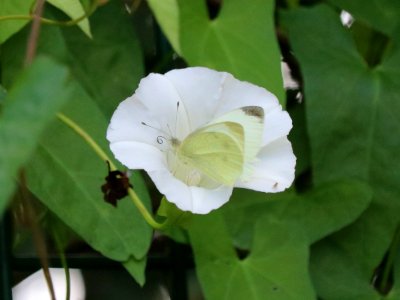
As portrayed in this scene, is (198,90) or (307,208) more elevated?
(198,90)

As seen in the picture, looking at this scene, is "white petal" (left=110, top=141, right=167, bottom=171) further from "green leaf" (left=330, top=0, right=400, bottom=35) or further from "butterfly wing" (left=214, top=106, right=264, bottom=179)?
"green leaf" (left=330, top=0, right=400, bottom=35)

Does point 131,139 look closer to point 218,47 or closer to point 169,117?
point 169,117

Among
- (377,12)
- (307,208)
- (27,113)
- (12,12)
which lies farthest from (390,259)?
(27,113)

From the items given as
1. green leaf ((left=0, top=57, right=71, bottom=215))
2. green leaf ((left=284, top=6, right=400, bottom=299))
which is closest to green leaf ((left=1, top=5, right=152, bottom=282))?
green leaf ((left=284, top=6, right=400, bottom=299))

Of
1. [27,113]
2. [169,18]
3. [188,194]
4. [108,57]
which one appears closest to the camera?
[27,113]

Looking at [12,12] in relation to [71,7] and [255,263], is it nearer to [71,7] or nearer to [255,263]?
[71,7]

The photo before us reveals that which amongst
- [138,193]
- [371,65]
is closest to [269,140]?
[138,193]
